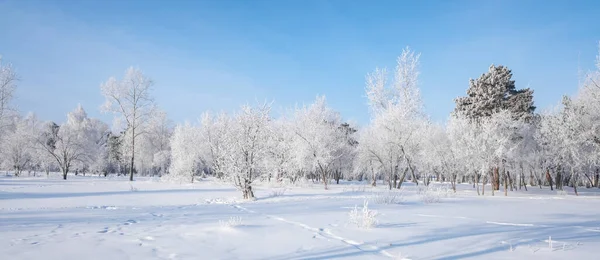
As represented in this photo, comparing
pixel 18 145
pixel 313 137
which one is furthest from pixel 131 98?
pixel 18 145

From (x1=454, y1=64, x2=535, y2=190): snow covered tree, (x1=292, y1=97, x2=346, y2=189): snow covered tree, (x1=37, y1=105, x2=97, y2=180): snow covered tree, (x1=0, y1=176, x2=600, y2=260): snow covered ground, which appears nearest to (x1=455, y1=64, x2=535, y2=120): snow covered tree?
(x1=454, y1=64, x2=535, y2=190): snow covered tree

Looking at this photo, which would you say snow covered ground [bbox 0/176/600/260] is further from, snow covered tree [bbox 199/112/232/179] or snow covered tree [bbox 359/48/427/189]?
snow covered tree [bbox 359/48/427/189]

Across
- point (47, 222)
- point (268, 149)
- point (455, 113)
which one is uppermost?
point (455, 113)

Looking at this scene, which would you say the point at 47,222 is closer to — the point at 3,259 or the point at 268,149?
the point at 3,259

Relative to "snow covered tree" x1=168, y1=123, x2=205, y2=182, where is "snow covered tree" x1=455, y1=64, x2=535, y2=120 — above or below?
above

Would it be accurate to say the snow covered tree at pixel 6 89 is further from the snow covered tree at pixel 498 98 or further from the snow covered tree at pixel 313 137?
the snow covered tree at pixel 498 98

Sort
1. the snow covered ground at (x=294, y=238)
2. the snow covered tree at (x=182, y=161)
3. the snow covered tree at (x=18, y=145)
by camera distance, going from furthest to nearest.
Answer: the snow covered tree at (x=18, y=145) < the snow covered tree at (x=182, y=161) < the snow covered ground at (x=294, y=238)

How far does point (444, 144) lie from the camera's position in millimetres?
33438

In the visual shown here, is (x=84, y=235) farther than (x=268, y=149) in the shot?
No

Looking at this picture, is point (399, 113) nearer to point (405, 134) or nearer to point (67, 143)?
point (405, 134)

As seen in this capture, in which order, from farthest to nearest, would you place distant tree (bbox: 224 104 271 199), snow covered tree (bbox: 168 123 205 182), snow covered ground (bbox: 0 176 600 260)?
snow covered tree (bbox: 168 123 205 182) < distant tree (bbox: 224 104 271 199) < snow covered ground (bbox: 0 176 600 260)

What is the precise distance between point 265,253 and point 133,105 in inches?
1325

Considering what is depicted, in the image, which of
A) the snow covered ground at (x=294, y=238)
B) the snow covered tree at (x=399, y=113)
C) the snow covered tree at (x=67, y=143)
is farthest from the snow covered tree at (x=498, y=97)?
the snow covered tree at (x=67, y=143)

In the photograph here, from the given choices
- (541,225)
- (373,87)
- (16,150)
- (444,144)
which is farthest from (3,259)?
(16,150)
